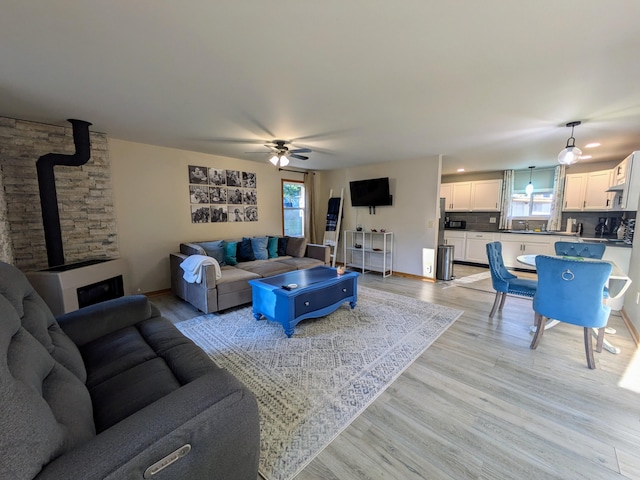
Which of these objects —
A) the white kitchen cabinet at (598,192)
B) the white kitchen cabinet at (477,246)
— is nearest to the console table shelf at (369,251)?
the white kitchen cabinet at (477,246)

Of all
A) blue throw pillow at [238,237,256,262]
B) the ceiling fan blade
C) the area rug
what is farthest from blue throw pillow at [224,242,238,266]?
the ceiling fan blade

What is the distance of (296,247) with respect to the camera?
5.20 meters

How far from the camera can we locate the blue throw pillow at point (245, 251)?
15.3ft

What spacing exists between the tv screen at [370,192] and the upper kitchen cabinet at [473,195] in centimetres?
267

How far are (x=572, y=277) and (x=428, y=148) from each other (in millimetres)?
2787

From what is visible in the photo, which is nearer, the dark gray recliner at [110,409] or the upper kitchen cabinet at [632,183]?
the dark gray recliner at [110,409]

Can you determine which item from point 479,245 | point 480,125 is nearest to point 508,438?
point 480,125

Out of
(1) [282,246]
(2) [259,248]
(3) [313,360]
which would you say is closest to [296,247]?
(1) [282,246]

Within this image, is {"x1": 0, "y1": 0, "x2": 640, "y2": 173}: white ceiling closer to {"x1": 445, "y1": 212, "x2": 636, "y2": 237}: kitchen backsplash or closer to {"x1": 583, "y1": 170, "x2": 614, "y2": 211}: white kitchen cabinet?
{"x1": 583, "y1": 170, "x2": 614, "y2": 211}: white kitchen cabinet

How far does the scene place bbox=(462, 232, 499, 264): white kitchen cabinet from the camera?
6238 millimetres

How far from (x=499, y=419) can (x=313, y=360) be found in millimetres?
1425

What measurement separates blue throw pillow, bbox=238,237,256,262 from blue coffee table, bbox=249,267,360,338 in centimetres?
145

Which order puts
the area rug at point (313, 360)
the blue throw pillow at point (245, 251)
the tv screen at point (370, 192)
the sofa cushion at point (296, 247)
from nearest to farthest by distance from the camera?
the area rug at point (313, 360)
the blue throw pillow at point (245, 251)
the sofa cushion at point (296, 247)
the tv screen at point (370, 192)

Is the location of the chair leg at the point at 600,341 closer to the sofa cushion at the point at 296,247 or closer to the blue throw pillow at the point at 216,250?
the sofa cushion at the point at 296,247
